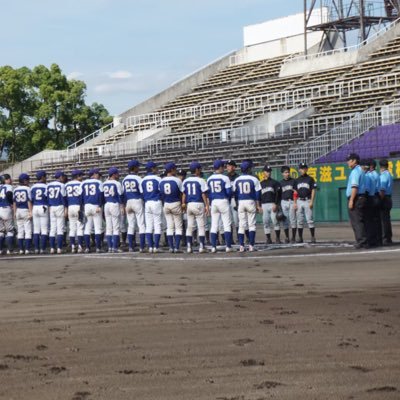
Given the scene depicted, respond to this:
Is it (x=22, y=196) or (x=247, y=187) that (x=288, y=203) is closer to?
(x=247, y=187)

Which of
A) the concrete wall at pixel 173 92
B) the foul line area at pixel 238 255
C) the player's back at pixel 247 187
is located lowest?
the foul line area at pixel 238 255

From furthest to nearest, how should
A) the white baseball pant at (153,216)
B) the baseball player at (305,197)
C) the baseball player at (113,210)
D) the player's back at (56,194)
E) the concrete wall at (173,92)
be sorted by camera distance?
1. the concrete wall at (173,92)
2. the player's back at (56,194)
3. the baseball player at (305,197)
4. the baseball player at (113,210)
5. the white baseball pant at (153,216)

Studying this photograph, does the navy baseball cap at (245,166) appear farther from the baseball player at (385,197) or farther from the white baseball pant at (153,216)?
the baseball player at (385,197)

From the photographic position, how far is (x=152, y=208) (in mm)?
21609

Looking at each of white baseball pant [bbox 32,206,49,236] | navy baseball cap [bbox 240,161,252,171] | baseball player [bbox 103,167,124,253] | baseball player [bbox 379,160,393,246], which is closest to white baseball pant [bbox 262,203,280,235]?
navy baseball cap [bbox 240,161,252,171]

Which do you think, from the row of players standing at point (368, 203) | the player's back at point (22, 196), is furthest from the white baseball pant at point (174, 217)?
the player's back at point (22, 196)

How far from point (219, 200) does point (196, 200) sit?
0.62 metres

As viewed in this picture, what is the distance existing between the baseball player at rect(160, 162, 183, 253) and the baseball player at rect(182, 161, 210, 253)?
7.4 inches

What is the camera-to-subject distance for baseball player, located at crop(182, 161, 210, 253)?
20.6m

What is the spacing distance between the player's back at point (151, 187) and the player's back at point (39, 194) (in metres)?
3.16

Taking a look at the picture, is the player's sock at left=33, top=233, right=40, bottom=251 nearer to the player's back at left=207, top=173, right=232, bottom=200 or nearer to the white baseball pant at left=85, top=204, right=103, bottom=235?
the white baseball pant at left=85, top=204, right=103, bottom=235

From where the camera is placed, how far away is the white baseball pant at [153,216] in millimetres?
21594

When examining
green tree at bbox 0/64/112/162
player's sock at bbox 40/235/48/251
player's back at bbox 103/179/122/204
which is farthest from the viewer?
green tree at bbox 0/64/112/162

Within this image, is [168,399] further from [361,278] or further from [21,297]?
[361,278]
